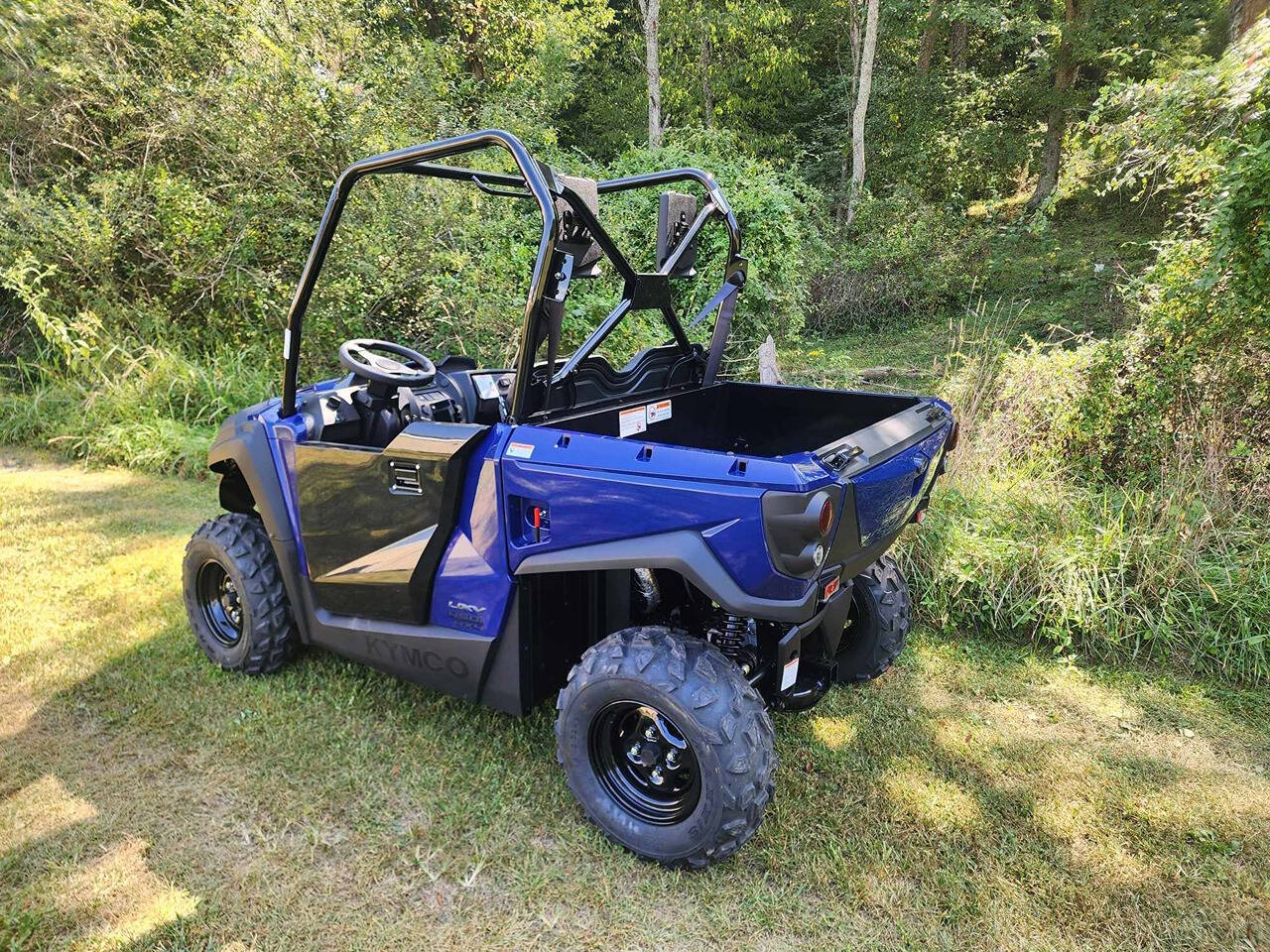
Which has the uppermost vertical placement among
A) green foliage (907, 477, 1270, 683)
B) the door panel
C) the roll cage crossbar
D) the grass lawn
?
the roll cage crossbar

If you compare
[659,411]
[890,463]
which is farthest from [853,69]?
[890,463]

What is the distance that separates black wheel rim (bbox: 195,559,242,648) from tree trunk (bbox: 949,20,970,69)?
18.0 metres

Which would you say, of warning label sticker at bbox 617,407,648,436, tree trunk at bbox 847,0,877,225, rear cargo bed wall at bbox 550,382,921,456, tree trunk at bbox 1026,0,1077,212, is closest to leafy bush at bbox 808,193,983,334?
tree trunk at bbox 847,0,877,225

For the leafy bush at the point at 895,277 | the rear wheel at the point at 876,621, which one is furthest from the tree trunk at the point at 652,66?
the rear wheel at the point at 876,621

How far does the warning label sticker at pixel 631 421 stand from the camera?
2.74 meters

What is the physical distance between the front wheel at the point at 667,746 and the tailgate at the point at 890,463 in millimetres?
585

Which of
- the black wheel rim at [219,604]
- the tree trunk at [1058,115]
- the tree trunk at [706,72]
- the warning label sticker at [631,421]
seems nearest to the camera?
the warning label sticker at [631,421]

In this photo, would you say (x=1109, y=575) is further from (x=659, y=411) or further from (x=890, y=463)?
(x=659, y=411)

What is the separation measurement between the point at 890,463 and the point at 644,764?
1110mm

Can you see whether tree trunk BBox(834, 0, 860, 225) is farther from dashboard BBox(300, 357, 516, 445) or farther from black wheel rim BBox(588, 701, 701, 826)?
black wheel rim BBox(588, 701, 701, 826)

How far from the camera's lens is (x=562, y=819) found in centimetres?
243

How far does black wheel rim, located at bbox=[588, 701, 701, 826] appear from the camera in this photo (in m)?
2.21

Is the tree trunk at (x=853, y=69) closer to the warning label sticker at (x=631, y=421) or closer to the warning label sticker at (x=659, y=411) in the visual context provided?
the warning label sticker at (x=659, y=411)

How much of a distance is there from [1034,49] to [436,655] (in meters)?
16.7
